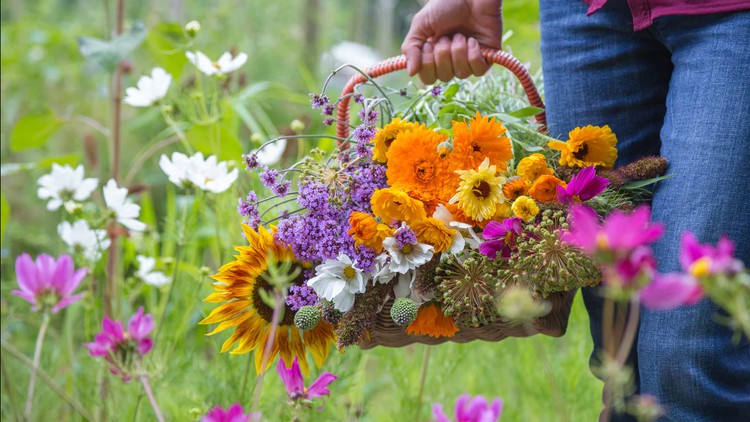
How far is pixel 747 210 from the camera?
2.71 feet

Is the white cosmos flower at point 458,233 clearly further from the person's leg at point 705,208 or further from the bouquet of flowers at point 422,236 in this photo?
the person's leg at point 705,208

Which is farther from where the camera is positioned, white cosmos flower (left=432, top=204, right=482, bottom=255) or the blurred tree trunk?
the blurred tree trunk

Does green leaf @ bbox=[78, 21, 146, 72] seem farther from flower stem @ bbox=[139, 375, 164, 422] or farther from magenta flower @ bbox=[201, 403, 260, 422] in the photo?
magenta flower @ bbox=[201, 403, 260, 422]

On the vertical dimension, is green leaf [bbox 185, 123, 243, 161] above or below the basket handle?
above

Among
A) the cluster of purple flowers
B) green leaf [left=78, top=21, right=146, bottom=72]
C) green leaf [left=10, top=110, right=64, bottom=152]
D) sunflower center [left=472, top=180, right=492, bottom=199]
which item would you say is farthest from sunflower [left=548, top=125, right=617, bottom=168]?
green leaf [left=10, top=110, right=64, bottom=152]

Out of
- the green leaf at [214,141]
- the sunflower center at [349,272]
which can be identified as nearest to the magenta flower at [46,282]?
the sunflower center at [349,272]

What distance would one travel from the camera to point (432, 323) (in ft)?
2.89

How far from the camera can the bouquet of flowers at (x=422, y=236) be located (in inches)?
32.4

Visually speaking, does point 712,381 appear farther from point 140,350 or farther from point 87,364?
point 87,364

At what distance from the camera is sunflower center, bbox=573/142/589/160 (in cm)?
89

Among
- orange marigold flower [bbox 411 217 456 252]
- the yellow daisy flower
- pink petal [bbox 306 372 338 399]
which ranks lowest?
pink petal [bbox 306 372 338 399]

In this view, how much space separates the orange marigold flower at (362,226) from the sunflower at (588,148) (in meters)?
0.23

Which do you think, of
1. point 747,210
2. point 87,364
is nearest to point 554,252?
point 747,210

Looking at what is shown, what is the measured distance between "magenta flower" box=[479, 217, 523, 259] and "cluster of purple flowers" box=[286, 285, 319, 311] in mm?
206
